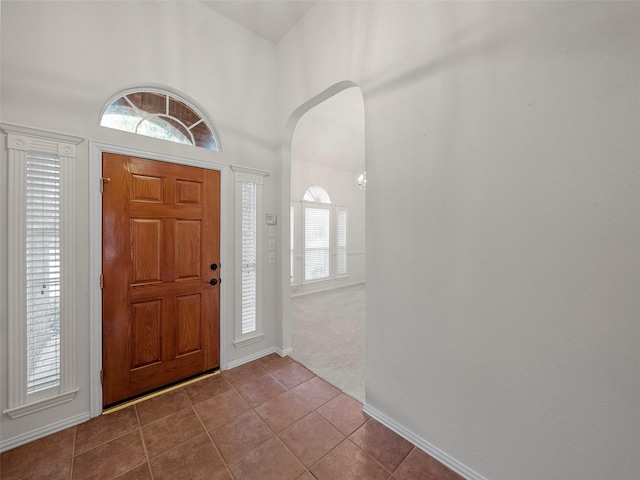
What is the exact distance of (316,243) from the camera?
6.07m

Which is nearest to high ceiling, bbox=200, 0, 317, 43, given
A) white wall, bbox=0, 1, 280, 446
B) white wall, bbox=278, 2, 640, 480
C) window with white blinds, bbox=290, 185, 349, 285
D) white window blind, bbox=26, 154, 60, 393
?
white wall, bbox=0, 1, 280, 446

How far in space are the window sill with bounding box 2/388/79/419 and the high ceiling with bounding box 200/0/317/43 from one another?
351cm

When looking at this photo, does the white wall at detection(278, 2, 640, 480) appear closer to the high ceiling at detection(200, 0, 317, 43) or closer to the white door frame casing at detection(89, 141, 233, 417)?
the high ceiling at detection(200, 0, 317, 43)

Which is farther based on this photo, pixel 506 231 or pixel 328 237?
pixel 328 237

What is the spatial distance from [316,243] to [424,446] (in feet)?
15.3

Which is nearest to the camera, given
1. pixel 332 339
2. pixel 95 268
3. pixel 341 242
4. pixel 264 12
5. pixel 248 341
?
pixel 95 268

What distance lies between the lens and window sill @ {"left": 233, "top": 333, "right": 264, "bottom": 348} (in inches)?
103

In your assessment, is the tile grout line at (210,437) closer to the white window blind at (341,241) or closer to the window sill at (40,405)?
the window sill at (40,405)

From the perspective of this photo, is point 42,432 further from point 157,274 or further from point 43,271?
point 157,274

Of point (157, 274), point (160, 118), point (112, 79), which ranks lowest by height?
point (157, 274)

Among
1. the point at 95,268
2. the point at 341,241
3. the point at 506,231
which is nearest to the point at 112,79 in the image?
the point at 95,268

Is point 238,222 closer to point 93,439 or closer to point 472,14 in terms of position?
point 93,439

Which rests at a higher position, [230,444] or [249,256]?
[249,256]

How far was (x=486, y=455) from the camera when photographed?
55.1 inches
